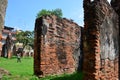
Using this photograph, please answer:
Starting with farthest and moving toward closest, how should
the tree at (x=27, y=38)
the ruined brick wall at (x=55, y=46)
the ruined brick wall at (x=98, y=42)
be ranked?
1. the tree at (x=27, y=38)
2. the ruined brick wall at (x=55, y=46)
3. the ruined brick wall at (x=98, y=42)

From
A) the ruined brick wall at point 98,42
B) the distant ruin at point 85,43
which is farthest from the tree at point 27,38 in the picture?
the ruined brick wall at point 98,42

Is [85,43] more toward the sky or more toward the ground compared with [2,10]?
more toward the ground

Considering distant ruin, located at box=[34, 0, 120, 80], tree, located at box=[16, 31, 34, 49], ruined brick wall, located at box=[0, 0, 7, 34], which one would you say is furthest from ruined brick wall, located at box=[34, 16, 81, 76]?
tree, located at box=[16, 31, 34, 49]

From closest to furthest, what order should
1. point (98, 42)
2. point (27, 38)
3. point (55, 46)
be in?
point (98, 42), point (55, 46), point (27, 38)

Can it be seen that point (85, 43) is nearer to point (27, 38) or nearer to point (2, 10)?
point (2, 10)

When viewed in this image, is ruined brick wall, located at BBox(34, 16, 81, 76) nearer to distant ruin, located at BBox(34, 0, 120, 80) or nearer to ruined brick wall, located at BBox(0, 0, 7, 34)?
distant ruin, located at BBox(34, 0, 120, 80)

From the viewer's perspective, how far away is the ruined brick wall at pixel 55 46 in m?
9.72

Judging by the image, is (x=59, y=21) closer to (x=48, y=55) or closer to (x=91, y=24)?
(x=48, y=55)

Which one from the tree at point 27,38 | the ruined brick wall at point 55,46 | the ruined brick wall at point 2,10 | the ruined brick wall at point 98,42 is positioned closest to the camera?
the ruined brick wall at point 2,10

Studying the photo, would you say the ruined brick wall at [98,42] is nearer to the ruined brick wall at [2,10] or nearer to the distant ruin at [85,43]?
the distant ruin at [85,43]

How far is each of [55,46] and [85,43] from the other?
3999mm

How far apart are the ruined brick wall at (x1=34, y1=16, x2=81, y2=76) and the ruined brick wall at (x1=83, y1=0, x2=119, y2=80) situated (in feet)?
10.8

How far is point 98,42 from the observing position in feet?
20.7

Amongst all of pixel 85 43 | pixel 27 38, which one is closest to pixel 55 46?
pixel 85 43
